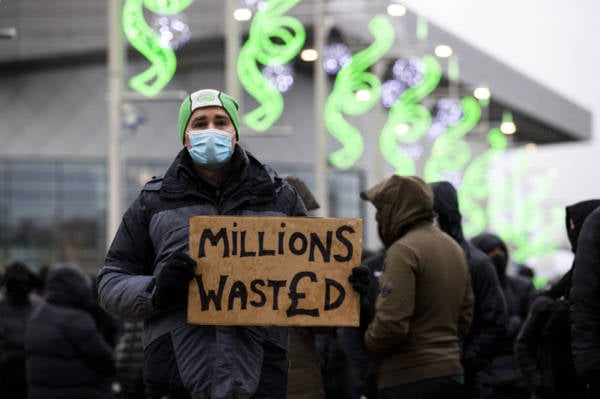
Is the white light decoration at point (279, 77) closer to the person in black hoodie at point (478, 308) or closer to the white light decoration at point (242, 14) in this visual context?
the white light decoration at point (242, 14)

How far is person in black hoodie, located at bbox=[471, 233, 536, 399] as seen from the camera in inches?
385

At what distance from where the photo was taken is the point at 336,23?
149 feet

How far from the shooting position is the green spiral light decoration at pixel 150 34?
15.2m

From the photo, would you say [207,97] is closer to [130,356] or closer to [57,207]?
[130,356]

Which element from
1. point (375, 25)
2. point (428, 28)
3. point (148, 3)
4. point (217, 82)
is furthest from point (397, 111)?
point (428, 28)

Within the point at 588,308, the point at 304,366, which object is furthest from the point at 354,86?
the point at 588,308

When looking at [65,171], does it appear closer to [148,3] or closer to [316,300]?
[148,3]

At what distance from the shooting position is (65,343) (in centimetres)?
979

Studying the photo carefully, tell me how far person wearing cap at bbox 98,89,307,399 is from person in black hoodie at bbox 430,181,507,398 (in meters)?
2.44

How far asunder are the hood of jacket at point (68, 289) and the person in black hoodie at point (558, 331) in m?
3.16

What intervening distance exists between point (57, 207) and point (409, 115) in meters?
19.4

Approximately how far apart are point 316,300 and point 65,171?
4185 centimetres

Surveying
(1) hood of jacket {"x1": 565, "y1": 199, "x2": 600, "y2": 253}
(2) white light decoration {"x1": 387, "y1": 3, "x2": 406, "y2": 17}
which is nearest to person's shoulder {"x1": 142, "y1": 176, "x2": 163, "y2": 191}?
(1) hood of jacket {"x1": 565, "y1": 199, "x2": 600, "y2": 253}

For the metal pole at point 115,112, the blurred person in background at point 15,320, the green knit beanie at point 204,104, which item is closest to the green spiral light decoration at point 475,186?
the metal pole at point 115,112
